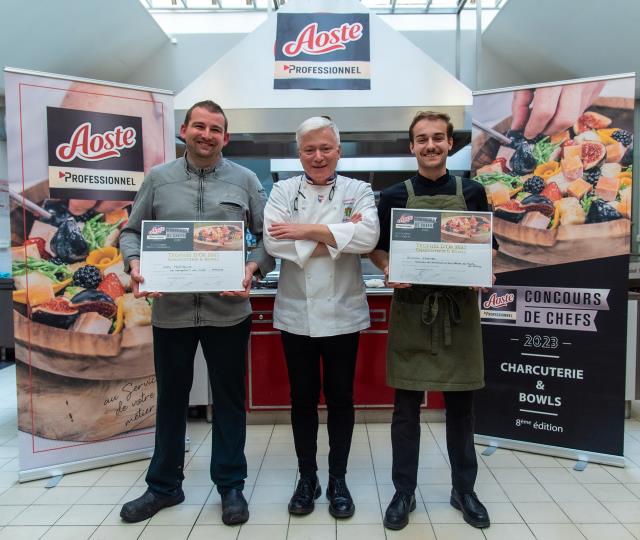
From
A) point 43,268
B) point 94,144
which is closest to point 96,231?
point 43,268

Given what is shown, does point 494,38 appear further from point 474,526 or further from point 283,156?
point 474,526

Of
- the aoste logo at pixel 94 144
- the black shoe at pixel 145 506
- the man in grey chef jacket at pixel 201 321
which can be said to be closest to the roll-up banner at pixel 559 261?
the man in grey chef jacket at pixel 201 321

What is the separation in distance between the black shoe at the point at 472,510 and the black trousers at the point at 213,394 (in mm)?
951

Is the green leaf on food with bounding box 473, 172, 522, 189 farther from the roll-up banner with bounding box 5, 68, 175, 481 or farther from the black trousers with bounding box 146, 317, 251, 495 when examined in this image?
the roll-up banner with bounding box 5, 68, 175, 481

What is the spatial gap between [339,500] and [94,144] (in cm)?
213

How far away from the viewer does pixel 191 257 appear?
1866 millimetres

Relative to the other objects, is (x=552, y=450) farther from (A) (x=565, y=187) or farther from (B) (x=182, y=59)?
(B) (x=182, y=59)

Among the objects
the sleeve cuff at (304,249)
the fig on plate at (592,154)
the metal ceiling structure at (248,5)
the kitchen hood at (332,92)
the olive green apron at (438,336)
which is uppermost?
the metal ceiling structure at (248,5)

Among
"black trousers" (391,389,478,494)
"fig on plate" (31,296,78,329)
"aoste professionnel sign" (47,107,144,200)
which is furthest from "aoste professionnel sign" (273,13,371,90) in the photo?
"black trousers" (391,389,478,494)

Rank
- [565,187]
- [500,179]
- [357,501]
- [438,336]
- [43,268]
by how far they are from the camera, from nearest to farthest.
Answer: [438,336]
[357,501]
[43,268]
[565,187]
[500,179]

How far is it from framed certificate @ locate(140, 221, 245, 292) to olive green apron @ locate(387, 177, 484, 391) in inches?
28.0

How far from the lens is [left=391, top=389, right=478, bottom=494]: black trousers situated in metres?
1.98

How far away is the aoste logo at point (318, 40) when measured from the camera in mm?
3307

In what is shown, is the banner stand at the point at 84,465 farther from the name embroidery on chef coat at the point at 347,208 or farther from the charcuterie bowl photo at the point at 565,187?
the charcuterie bowl photo at the point at 565,187
